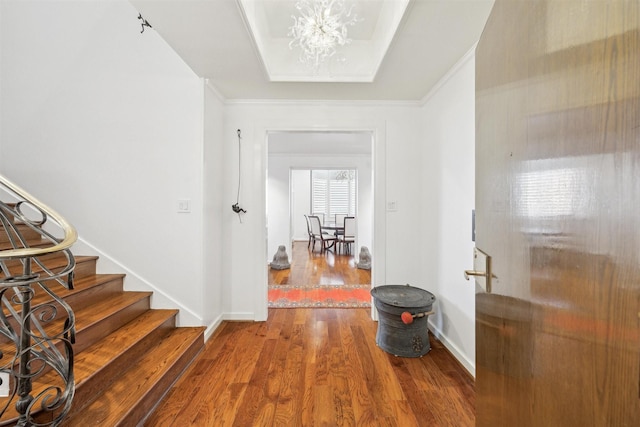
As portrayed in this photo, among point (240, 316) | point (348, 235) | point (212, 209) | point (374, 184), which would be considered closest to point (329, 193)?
point (348, 235)

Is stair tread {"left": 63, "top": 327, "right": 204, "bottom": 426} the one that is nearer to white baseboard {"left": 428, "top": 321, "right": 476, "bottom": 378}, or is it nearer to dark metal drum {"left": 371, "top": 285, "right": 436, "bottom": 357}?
dark metal drum {"left": 371, "top": 285, "right": 436, "bottom": 357}

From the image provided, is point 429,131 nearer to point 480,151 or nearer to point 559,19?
point 480,151

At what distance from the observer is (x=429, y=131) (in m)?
2.71

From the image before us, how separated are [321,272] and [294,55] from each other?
11.8 ft

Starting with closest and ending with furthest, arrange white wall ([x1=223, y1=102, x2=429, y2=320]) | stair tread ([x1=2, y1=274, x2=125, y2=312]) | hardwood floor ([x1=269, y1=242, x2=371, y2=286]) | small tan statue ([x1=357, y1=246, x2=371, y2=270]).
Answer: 1. stair tread ([x1=2, y1=274, x2=125, y2=312])
2. white wall ([x1=223, y1=102, x2=429, y2=320])
3. hardwood floor ([x1=269, y1=242, x2=371, y2=286])
4. small tan statue ([x1=357, y1=246, x2=371, y2=270])

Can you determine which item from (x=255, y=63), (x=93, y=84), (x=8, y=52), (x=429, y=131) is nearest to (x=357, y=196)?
(x=429, y=131)

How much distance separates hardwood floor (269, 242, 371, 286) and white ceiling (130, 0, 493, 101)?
277 cm

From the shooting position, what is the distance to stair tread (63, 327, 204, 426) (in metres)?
1.41

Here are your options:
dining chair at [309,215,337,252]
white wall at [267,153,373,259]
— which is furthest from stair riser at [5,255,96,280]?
dining chair at [309,215,337,252]

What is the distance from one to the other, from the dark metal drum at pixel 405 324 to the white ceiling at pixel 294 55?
6.23 feet

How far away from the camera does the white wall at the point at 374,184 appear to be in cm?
286

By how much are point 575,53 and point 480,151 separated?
54cm

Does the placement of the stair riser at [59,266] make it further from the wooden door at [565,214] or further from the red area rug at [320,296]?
the wooden door at [565,214]

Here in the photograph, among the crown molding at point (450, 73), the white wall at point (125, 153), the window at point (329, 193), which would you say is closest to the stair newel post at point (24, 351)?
the white wall at point (125, 153)
